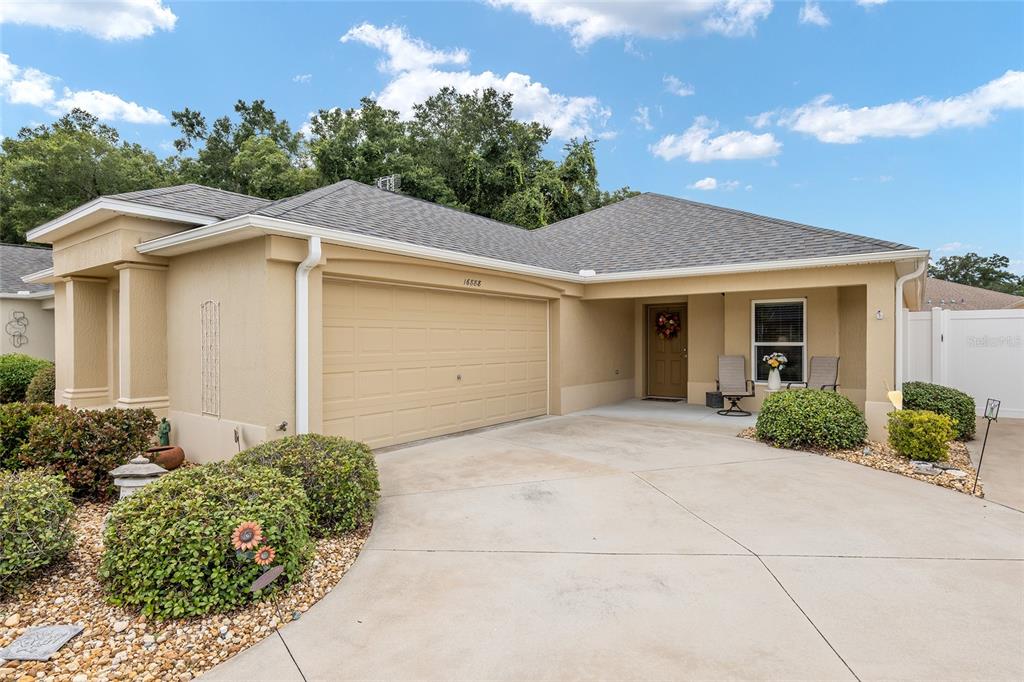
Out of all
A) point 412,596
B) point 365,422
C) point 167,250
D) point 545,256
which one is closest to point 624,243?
point 545,256

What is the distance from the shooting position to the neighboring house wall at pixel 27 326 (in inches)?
568

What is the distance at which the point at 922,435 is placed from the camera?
6.54m

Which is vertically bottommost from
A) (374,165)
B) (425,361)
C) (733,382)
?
(733,382)

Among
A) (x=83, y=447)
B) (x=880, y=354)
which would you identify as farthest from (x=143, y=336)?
(x=880, y=354)

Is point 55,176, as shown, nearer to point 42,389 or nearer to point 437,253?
point 42,389

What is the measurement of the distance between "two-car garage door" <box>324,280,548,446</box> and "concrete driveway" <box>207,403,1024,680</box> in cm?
Answer: 156

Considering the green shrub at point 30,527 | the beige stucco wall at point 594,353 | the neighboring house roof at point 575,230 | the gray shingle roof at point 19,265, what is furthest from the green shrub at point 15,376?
the beige stucco wall at point 594,353

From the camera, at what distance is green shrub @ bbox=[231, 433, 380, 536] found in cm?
430

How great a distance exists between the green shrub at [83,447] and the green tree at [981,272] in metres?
53.3

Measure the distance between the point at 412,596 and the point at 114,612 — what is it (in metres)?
1.72

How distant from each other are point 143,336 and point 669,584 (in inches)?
294

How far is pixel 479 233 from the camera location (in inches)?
431

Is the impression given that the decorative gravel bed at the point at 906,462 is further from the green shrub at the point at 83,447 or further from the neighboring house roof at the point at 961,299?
the neighboring house roof at the point at 961,299

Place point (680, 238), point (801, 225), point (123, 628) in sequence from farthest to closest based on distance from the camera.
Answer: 1. point (680, 238)
2. point (801, 225)
3. point (123, 628)
